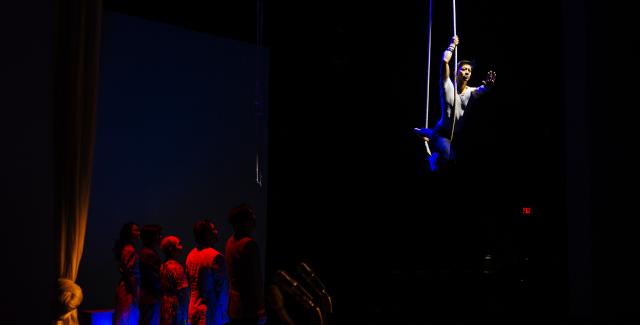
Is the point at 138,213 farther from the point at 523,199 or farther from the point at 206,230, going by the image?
the point at 523,199

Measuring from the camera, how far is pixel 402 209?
683 cm

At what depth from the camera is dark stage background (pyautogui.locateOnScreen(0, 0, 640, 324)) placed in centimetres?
352

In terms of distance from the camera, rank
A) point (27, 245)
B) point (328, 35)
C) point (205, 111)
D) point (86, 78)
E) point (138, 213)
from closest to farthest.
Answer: point (27, 245) → point (86, 78) → point (138, 213) → point (205, 111) → point (328, 35)

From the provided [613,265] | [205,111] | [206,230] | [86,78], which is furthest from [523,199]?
[86,78]

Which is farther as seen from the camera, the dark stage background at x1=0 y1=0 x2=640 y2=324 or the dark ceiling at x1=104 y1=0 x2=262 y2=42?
the dark ceiling at x1=104 y1=0 x2=262 y2=42

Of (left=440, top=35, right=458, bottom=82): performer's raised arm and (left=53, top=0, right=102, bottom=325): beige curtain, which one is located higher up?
(left=440, top=35, right=458, bottom=82): performer's raised arm

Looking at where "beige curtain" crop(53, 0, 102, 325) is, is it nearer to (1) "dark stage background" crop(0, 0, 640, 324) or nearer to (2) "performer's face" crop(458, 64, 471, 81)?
(1) "dark stage background" crop(0, 0, 640, 324)

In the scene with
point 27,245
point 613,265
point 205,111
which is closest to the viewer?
point 27,245

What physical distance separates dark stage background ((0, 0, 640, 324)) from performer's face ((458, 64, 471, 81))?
30 cm

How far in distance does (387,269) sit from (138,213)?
2.64 m

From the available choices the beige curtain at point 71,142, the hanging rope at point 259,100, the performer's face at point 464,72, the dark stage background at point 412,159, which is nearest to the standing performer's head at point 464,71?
the performer's face at point 464,72

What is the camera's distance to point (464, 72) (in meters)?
5.41

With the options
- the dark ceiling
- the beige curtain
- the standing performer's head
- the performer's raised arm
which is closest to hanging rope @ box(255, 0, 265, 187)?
the dark ceiling

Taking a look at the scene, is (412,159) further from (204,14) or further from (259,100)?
(204,14)
